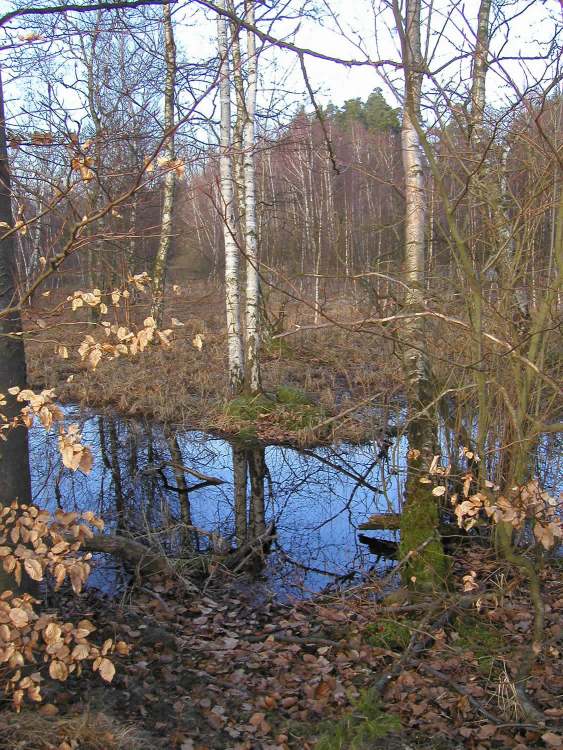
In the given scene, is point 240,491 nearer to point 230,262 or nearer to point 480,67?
point 230,262

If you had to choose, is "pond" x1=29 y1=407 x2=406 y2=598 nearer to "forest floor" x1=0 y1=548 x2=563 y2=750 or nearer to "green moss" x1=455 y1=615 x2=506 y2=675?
"forest floor" x1=0 y1=548 x2=563 y2=750

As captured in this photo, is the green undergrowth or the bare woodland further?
the green undergrowth

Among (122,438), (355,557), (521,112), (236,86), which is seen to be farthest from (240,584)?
(236,86)

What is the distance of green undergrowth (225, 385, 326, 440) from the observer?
1129 cm

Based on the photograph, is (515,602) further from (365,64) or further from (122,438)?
(122,438)

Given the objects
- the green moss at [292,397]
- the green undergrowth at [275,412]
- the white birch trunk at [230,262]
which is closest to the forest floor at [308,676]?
the green undergrowth at [275,412]

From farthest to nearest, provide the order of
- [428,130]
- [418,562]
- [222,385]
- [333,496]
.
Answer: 1. [222,385]
2. [333,496]
3. [418,562]
4. [428,130]

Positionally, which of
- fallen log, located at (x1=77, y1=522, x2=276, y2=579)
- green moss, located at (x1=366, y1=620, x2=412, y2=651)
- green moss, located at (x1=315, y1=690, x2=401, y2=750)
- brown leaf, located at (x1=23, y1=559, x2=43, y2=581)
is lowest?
green moss, located at (x1=366, y1=620, x2=412, y2=651)

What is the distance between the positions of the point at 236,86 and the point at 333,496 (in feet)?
23.0

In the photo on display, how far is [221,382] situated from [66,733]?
1030cm

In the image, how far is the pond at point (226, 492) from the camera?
6.63 meters

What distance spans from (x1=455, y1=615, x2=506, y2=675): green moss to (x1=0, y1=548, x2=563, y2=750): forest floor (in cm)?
1

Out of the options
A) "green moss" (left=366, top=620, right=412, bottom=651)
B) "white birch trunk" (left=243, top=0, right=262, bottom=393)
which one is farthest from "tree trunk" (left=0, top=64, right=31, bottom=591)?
"white birch trunk" (left=243, top=0, right=262, bottom=393)

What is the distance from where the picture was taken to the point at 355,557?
6.89 meters
